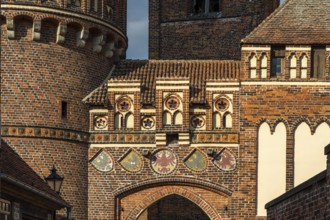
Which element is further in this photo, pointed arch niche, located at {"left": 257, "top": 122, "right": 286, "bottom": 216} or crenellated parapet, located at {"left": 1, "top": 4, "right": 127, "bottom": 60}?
pointed arch niche, located at {"left": 257, "top": 122, "right": 286, "bottom": 216}

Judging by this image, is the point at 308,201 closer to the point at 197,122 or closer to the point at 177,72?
the point at 197,122

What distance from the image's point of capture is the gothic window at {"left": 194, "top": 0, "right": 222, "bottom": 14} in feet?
148

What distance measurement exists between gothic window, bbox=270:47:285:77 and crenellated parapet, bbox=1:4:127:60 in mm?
5475

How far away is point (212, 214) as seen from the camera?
35094 mm

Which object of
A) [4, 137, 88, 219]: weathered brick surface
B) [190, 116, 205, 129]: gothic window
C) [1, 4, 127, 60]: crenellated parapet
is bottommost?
[4, 137, 88, 219]: weathered brick surface

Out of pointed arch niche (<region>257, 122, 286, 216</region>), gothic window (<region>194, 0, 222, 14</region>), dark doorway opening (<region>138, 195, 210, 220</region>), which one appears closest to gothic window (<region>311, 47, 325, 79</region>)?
pointed arch niche (<region>257, 122, 286, 216</region>)

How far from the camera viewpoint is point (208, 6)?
149ft

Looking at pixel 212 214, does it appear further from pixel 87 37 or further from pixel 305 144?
pixel 87 37

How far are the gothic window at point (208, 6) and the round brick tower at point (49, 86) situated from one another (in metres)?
9.77

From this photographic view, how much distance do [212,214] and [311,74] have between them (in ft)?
17.1

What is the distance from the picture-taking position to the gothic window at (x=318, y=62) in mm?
34938

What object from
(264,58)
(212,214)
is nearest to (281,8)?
(264,58)

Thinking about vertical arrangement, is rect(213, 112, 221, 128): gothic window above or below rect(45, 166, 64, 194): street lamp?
above

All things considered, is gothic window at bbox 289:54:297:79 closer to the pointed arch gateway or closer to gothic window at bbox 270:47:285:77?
gothic window at bbox 270:47:285:77
